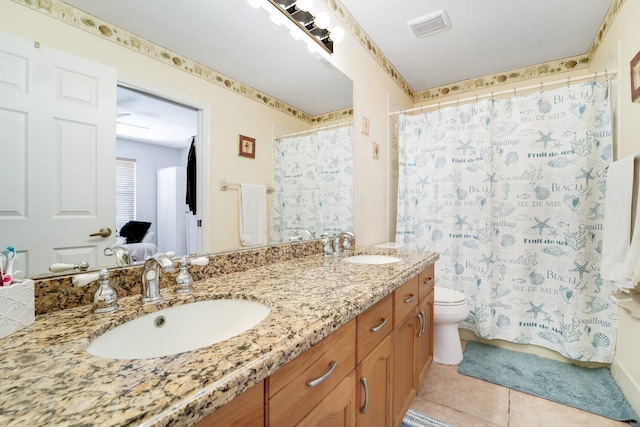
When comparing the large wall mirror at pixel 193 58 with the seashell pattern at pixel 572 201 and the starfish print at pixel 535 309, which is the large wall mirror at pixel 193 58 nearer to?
the seashell pattern at pixel 572 201

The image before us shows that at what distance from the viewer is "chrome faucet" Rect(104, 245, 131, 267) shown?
2.62 ft

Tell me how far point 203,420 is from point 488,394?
1.85 m

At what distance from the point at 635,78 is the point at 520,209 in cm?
92

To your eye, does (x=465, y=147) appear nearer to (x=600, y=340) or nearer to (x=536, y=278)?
(x=536, y=278)

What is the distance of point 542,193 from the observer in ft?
6.56

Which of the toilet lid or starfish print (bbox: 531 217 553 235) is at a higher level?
starfish print (bbox: 531 217 553 235)

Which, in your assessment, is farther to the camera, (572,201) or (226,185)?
(572,201)

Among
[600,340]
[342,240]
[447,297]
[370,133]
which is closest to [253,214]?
Result: [342,240]

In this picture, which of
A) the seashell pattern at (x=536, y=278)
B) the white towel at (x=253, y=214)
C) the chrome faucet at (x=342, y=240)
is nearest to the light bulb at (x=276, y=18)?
the white towel at (x=253, y=214)

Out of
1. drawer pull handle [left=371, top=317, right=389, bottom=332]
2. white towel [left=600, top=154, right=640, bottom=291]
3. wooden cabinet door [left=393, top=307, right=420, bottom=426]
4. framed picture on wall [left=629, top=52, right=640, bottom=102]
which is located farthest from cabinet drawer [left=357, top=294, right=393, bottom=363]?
framed picture on wall [left=629, top=52, right=640, bottom=102]

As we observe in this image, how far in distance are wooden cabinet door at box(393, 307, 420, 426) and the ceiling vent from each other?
1.88 meters

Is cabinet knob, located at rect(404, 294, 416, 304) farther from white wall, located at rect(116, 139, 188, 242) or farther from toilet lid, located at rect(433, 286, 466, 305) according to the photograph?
white wall, located at rect(116, 139, 188, 242)

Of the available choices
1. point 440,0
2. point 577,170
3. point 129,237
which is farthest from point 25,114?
point 577,170

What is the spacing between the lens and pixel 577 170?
6.15 ft
